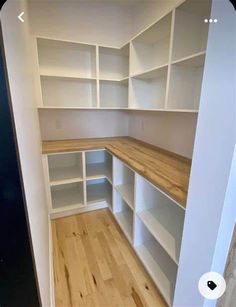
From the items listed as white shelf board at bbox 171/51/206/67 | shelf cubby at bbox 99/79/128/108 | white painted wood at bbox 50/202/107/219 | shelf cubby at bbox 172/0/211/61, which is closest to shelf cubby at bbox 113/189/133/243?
white painted wood at bbox 50/202/107/219

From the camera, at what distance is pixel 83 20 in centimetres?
215

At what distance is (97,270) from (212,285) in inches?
40.4

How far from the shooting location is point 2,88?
424mm

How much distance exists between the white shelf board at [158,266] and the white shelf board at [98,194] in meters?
0.82

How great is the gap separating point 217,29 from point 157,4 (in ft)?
5.75

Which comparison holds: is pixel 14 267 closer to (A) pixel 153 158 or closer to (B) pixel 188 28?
(A) pixel 153 158

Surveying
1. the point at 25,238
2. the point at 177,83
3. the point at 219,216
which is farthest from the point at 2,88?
the point at 177,83

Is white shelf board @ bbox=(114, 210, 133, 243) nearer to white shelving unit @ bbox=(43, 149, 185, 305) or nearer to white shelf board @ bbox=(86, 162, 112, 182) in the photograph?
white shelving unit @ bbox=(43, 149, 185, 305)

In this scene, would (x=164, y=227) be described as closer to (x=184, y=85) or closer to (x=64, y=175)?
(x=184, y=85)

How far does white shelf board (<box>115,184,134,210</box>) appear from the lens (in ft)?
5.66

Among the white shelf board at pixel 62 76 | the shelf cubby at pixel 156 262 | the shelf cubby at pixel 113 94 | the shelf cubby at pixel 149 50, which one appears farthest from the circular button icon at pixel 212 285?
the shelf cubby at pixel 113 94

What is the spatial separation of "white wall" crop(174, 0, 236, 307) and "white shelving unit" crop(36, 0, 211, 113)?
65 cm

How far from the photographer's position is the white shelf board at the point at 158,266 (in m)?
1.24

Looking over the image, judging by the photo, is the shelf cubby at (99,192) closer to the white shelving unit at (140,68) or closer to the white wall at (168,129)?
the white wall at (168,129)
